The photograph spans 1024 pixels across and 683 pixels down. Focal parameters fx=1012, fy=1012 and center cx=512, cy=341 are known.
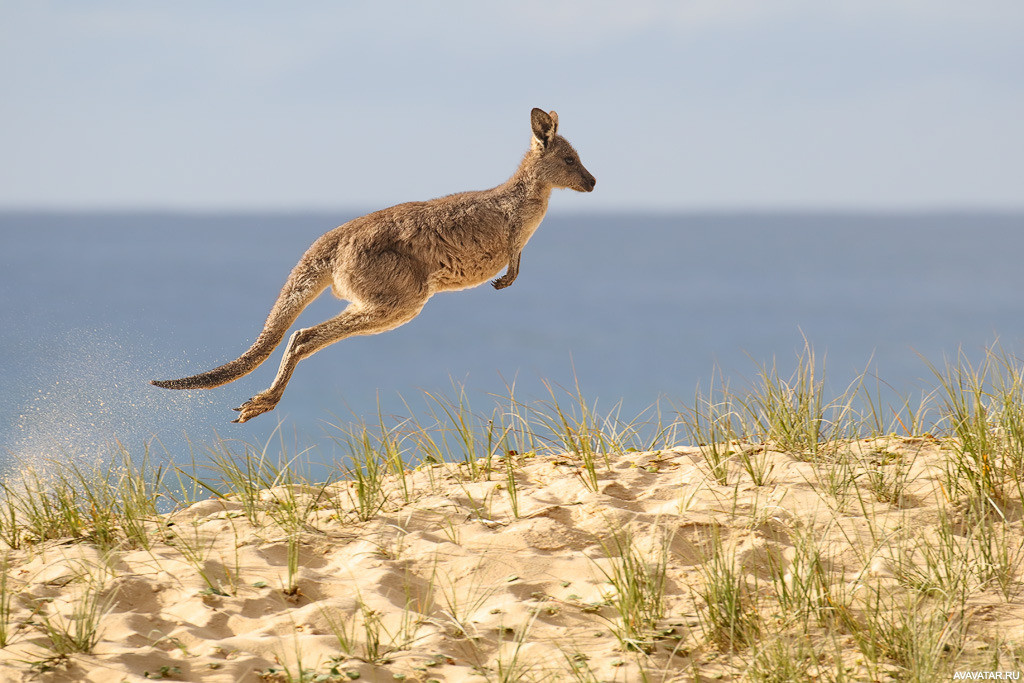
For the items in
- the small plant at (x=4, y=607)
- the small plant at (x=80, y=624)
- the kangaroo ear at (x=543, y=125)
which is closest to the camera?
the small plant at (x=80, y=624)

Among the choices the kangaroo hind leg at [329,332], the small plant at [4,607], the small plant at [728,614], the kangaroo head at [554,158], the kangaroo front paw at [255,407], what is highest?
the kangaroo head at [554,158]

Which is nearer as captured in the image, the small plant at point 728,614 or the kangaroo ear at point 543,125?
the small plant at point 728,614

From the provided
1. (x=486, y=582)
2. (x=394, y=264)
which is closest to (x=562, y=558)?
→ (x=486, y=582)

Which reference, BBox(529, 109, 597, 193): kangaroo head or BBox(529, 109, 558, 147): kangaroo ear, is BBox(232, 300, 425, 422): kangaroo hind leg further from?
BBox(529, 109, 558, 147): kangaroo ear

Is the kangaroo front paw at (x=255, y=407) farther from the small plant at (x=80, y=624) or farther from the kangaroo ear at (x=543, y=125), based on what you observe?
the kangaroo ear at (x=543, y=125)

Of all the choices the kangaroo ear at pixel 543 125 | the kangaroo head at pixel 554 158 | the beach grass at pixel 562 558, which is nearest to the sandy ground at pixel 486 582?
the beach grass at pixel 562 558

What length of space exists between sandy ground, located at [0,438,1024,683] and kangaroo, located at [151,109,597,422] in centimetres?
96

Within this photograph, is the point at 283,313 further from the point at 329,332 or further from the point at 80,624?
the point at 80,624

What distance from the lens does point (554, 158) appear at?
22.4 feet

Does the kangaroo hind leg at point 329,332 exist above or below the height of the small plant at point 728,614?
above

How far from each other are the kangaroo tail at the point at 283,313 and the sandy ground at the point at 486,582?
0.79m

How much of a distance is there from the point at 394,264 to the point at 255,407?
4.07 feet

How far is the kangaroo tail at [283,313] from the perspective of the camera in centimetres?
580

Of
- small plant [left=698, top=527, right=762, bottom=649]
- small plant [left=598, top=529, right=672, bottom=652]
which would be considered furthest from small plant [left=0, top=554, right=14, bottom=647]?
small plant [left=698, top=527, right=762, bottom=649]
